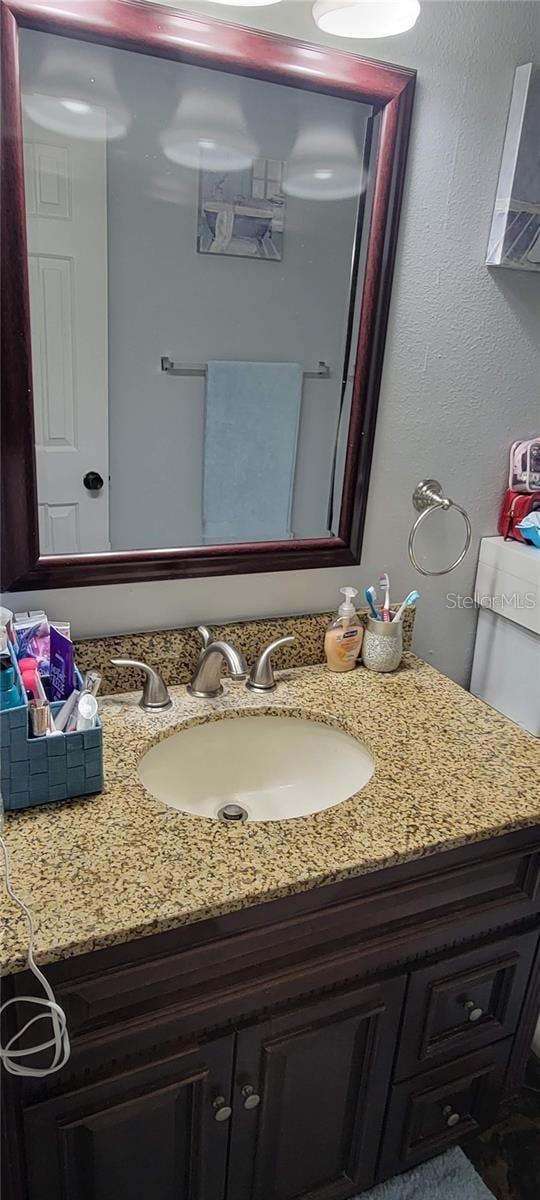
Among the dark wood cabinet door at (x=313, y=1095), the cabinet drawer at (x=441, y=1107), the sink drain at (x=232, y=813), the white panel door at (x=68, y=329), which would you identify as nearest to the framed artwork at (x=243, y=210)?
the white panel door at (x=68, y=329)

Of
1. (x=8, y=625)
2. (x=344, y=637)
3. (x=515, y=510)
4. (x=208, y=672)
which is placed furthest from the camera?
(x=515, y=510)

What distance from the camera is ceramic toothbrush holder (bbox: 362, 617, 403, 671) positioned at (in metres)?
1.42

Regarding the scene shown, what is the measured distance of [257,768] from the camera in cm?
131

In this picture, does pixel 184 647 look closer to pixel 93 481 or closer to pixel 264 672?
pixel 264 672

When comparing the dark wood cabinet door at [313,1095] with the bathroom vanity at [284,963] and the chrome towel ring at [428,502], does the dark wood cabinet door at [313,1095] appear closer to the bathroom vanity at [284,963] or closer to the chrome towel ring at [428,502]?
the bathroom vanity at [284,963]

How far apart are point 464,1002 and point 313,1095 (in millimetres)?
272

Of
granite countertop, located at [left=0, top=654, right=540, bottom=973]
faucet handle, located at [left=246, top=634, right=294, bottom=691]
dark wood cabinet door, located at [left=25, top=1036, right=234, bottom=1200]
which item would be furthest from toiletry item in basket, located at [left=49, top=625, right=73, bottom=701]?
dark wood cabinet door, located at [left=25, top=1036, right=234, bottom=1200]

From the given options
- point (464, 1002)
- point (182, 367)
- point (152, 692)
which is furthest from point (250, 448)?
point (464, 1002)

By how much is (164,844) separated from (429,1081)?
0.67 meters

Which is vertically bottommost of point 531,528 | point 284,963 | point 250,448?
point 284,963

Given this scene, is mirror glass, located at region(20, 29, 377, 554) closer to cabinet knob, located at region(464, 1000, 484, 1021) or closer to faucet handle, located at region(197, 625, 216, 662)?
faucet handle, located at region(197, 625, 216, 662)

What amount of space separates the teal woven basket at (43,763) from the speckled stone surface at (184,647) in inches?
10.0

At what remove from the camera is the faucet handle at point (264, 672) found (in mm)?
1339

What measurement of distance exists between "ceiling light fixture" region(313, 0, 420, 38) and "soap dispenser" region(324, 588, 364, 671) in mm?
848
